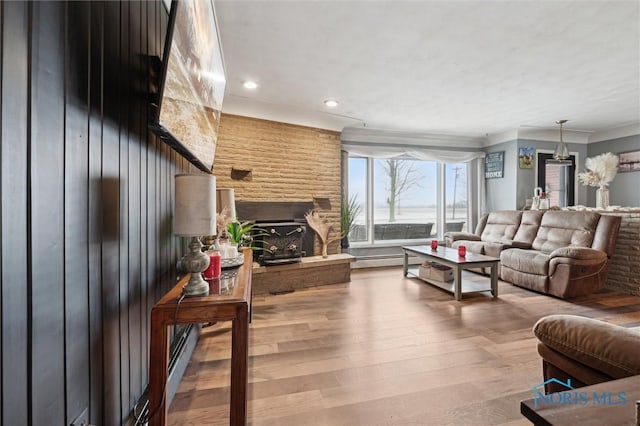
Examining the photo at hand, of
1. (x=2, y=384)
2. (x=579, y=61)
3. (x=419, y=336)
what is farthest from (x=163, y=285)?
(x=579, y=61)

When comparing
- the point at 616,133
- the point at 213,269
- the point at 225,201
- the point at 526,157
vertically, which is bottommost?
the point at 213,269

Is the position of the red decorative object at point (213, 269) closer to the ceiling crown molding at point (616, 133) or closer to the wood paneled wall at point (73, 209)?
the wood paneled wall at point (73, 209)

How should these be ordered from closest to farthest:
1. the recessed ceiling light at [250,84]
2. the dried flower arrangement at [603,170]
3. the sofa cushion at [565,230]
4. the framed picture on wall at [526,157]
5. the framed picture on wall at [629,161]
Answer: the recessed ceiling light at [250,84] → the sofa cushion at [565,230] → the dried flower arrangement at [603,170] → the framed picture on wall at [629,161] → the framed picture on wall at [526,157]

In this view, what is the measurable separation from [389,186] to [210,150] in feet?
12.8

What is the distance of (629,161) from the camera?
15.9 ft

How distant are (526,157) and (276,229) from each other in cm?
457

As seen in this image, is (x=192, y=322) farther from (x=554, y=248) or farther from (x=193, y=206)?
(x=554, y=248)

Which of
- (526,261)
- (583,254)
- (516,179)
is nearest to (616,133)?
(516,179)

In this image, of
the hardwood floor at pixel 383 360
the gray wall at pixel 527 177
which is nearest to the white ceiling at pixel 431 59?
the gray wall at pixel 527 177

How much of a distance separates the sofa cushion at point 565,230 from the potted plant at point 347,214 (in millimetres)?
2649

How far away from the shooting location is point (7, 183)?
0.59 metres

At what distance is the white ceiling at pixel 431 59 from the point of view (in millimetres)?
1983

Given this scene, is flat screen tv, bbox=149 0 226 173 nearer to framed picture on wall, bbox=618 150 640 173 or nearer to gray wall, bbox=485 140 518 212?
gray wall, bbox=485 140 518 212

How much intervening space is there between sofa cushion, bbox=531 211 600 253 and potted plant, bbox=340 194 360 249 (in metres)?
2.65
